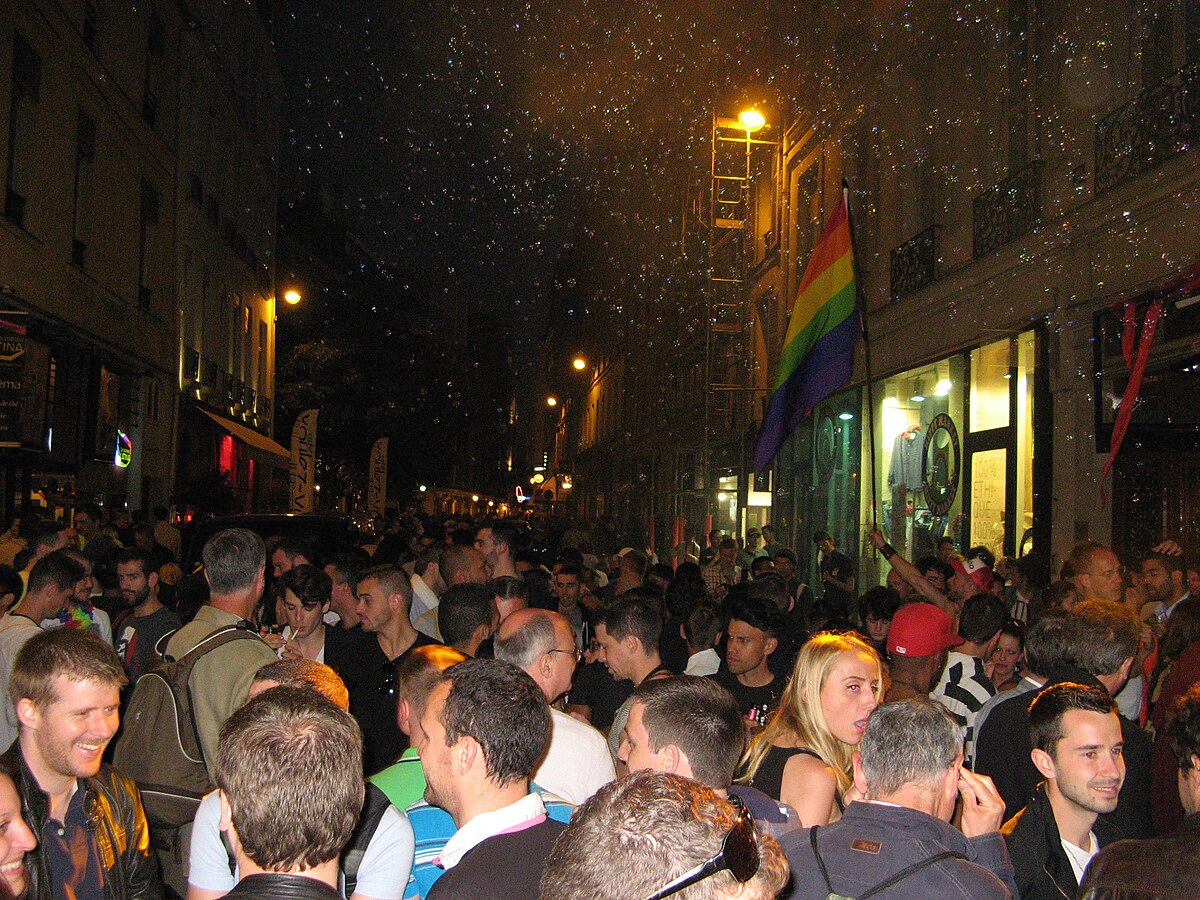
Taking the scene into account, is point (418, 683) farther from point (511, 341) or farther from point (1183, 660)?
point (511, 341)

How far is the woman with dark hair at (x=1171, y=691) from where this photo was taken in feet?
13.3

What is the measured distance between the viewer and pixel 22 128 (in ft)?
47.8

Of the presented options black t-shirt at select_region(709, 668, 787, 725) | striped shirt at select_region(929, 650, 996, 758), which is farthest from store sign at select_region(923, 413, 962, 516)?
black t-shirt at select_region(709, 668, 787, 725)

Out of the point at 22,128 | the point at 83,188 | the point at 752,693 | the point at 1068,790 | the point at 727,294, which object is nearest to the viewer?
the point at 1068,790

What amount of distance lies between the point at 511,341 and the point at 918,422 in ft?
475

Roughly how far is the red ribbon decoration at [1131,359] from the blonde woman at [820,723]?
5518mm

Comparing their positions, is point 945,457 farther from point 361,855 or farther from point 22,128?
point 22,128

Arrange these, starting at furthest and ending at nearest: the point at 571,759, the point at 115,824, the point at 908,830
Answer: the point at 571,759 → the point at 115,824 → the point at 908,830

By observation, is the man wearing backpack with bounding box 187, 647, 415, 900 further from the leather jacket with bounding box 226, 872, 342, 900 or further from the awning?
the awning

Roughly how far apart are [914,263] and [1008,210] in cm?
257

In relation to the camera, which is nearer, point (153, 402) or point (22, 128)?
point (22, 128)

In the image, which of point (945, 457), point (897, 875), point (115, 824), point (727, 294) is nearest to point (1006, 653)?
point (897, 875)

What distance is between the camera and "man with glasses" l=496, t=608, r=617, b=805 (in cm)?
389

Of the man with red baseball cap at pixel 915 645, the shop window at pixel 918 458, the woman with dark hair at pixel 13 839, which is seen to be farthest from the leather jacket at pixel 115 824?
the shop window at pixel 918 458
